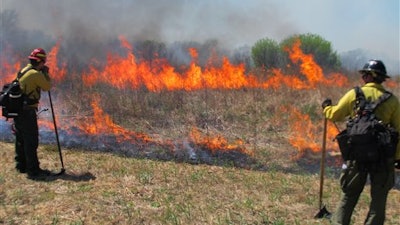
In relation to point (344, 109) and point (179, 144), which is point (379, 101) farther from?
point (179, 144)

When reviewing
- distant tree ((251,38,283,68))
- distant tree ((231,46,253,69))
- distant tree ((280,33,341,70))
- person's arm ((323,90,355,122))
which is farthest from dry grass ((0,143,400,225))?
distant tree ((280,33,341,70))

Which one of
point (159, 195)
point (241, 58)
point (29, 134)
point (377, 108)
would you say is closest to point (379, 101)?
point (377, 108)

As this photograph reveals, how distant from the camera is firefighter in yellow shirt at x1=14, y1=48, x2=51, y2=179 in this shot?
6.62 m

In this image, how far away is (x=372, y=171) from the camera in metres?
4.56

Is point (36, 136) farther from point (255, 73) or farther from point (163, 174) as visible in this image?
point (255, 73)

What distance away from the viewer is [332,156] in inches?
426

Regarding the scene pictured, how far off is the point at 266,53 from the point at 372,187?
22.6 m

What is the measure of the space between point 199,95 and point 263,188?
7.83 m

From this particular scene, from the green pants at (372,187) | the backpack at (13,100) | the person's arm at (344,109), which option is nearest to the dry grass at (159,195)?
the green pants at (372,187)

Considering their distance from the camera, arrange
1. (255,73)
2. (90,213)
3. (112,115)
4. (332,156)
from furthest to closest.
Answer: (255,73) → (112,115) → (332,156) → (90,213)

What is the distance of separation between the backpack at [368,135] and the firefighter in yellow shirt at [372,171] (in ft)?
0.22

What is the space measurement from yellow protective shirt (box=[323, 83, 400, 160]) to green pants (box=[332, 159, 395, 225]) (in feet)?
0.91

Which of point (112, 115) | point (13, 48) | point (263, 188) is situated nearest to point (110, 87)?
point (112, 115)

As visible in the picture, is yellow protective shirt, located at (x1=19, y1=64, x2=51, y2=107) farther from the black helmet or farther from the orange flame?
the orange flame
